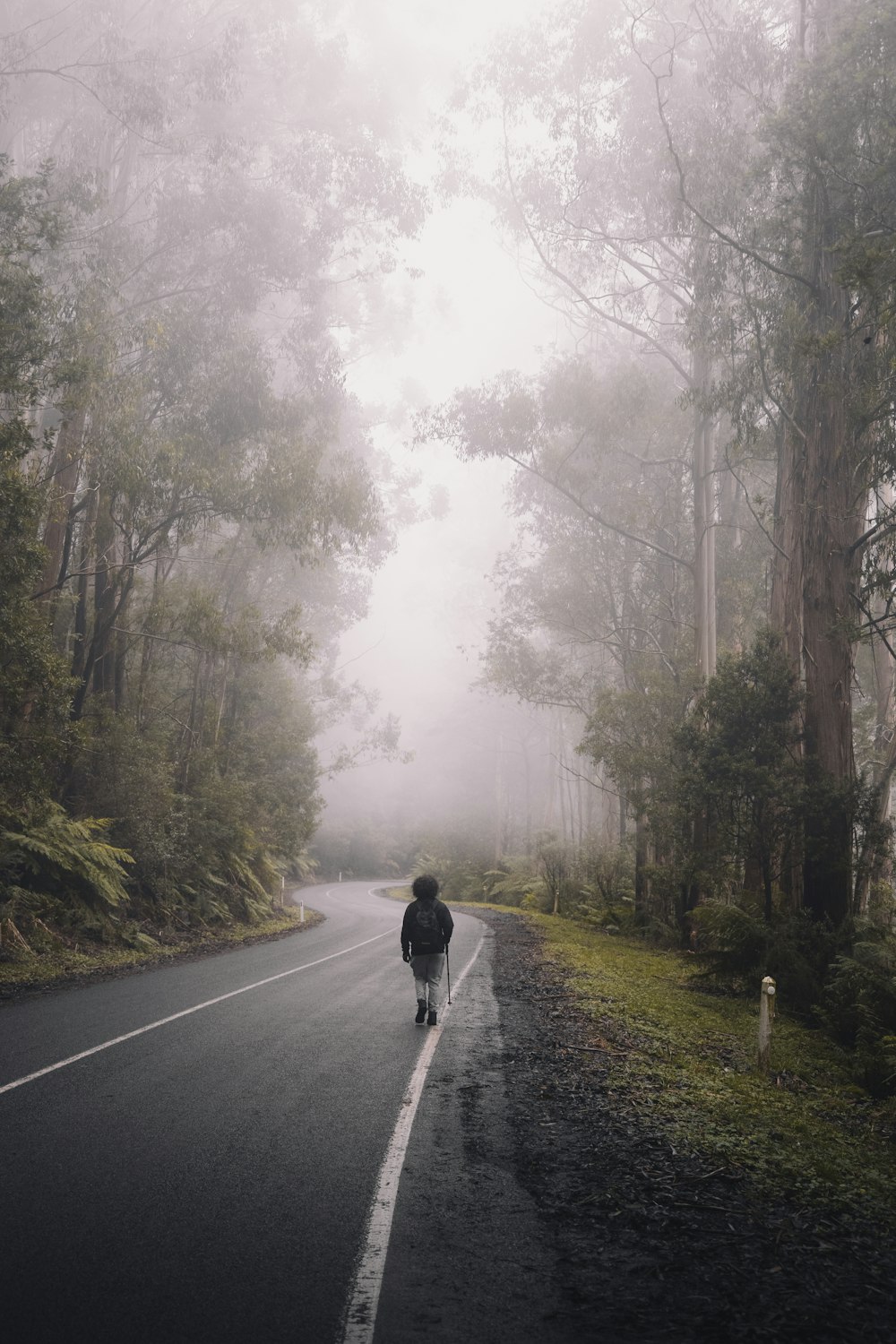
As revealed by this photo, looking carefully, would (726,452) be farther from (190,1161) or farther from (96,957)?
(190,1161)

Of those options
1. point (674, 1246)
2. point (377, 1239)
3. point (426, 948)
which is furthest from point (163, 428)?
point (674, 1246)

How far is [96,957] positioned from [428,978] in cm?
649

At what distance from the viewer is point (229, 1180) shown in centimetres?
471

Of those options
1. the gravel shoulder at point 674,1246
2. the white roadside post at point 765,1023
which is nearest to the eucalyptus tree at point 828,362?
the white roadside post at point 765,1023

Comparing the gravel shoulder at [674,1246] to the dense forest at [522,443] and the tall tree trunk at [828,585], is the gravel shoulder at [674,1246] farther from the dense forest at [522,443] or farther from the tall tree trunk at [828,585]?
the tall tree trunk at [828,585]

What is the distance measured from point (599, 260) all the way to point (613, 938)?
17.5 m

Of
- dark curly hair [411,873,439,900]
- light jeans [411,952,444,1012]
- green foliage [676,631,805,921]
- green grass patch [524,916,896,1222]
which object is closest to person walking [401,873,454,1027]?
light jeans [411,952,444,1012]

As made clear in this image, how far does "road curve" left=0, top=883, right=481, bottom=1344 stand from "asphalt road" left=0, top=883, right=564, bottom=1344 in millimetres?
13

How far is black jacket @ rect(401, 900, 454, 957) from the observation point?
31.8 feet

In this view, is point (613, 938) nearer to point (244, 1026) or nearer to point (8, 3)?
point (244, 1026)

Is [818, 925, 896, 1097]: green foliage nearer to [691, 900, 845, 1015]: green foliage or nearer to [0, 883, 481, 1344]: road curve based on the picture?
[691, 900, 845, 1015]: green foliage

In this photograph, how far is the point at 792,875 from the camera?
13.3 meters

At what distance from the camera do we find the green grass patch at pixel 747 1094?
5.32m

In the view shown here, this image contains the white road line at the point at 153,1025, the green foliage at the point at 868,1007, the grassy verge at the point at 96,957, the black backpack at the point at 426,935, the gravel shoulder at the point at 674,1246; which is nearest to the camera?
the gravel shoulder at the point at 674,1246
